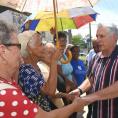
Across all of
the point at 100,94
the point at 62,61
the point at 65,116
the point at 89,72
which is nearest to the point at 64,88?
the point at 62,61

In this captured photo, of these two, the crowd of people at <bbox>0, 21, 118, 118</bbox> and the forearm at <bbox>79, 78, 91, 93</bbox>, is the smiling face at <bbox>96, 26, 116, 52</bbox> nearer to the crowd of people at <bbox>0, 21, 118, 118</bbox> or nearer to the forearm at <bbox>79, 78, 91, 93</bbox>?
the crowd of people at <bbox>0, 21, 118, 118</bbox>

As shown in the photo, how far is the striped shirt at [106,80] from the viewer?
3979 millimetres

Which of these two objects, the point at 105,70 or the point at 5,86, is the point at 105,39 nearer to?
the point at 105,70

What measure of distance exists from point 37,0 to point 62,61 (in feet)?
5.21

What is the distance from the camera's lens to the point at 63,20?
8055mm

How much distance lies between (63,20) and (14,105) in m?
5.87

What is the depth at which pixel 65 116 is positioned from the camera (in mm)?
2623

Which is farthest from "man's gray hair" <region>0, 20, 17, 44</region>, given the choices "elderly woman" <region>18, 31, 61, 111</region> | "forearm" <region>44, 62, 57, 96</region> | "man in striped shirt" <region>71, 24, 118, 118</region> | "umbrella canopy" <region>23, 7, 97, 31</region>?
"umbrella canopy" <region>23, 7, 97, 31</region>

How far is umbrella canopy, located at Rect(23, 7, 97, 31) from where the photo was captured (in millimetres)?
6651

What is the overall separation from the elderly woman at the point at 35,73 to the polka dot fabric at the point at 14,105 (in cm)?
133

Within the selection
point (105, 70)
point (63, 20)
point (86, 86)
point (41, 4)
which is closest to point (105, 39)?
point (105, 70)

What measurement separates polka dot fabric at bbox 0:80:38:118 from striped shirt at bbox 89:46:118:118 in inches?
68.4

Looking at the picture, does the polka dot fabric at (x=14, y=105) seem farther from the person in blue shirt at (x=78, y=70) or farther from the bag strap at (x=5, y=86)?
the person in blue shirt at (x=78, y=70)

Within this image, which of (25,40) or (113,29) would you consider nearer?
(25,40)
